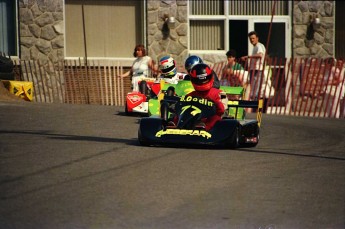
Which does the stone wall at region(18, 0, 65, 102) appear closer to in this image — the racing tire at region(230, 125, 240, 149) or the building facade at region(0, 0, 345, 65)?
the building facade at region(0, 0, 345, 65)

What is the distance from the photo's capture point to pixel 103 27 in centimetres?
2789

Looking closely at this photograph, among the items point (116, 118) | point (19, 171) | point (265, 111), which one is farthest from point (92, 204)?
point (265, 111)

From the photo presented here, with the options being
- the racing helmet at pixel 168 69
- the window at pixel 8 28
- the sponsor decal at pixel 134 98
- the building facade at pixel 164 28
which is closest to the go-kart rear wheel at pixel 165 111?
the racing helmet at pixel 168 69

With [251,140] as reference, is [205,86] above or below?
above

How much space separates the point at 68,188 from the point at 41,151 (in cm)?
310

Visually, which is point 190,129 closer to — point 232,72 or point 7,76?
point 232,72

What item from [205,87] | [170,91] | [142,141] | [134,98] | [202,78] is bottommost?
[134,98]

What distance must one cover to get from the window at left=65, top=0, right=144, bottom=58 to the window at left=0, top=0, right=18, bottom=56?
50.2 inches

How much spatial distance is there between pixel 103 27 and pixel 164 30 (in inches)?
60.5

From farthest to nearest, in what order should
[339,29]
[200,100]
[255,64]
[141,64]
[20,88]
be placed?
[339,29]
[20,88]
[255,64]
[141,64]
[200,100]

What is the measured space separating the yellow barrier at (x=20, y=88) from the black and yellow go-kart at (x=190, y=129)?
1056 cm

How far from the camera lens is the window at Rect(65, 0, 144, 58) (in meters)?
27.8

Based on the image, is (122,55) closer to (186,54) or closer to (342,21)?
(186,54)

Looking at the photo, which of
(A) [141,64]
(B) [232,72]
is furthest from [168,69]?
(B) [232,72]
